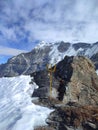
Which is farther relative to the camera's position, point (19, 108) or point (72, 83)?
point (72, 83)

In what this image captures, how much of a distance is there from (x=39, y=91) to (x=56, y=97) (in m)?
2.38

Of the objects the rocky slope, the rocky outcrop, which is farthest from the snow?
the rocky outcrop

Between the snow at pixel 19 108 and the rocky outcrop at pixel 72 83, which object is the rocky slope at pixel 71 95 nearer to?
the rocky outcrop at pixel 72 83

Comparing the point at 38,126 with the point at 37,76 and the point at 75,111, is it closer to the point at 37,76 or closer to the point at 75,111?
the point at 75,111

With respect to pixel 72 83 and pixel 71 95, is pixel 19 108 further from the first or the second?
pixel 72 83

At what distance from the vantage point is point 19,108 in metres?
31.2

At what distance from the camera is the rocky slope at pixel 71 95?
27258 mm

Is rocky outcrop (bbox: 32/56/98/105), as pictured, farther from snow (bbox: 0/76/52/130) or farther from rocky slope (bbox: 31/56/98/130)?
snow (bbox: 0/76/52/130)

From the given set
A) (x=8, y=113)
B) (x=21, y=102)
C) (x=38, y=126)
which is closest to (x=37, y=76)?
(x=21, y=102)

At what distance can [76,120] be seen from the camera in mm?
27203

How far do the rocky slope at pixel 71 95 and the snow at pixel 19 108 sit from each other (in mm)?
1159

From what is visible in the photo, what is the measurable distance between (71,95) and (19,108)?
333 inches

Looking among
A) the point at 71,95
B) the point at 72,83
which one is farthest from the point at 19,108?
the point at 72,83

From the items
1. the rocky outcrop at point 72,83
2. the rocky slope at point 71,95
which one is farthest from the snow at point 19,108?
the rocky outcrop at point 72,83
